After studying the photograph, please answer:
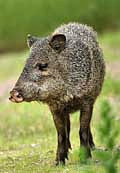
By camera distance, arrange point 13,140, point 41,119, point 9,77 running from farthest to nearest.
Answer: point 9,77 < point 41,119 < point 13,140

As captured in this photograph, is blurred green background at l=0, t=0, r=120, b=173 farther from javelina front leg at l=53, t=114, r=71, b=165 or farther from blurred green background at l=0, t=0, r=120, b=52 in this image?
javelina front leg at l=53, t=114, r=71, b=165

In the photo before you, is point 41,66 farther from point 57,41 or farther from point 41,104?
point 41,104

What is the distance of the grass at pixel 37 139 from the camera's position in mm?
10090

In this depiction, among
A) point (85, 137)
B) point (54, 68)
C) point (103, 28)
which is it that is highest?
point (103, 28)

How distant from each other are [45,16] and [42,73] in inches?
1017

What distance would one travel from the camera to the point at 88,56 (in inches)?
417

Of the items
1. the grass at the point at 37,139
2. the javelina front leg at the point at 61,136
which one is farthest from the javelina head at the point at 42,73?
the grass at the point at 37,139

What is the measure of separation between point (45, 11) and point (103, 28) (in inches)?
111

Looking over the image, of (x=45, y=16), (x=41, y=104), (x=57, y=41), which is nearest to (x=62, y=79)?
(x=57, y=41)

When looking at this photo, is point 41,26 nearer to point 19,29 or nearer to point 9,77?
point 19,29

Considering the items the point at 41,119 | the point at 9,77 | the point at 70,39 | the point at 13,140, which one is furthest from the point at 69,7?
the point at 70,39

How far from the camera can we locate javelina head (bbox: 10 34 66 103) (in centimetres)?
968

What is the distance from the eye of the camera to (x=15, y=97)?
9.45 meters

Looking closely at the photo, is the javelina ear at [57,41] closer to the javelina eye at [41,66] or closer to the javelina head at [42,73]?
the javelina head at [42,73]
